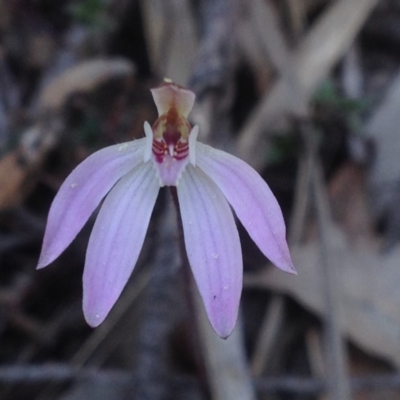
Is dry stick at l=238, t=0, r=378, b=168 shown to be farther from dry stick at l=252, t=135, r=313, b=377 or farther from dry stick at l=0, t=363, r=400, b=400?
dry stick at l=0, t=363, r=400, b=400

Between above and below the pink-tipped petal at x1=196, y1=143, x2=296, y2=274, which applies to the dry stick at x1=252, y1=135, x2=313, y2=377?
below

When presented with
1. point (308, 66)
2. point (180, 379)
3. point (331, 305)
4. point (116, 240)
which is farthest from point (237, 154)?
point (116, 240)

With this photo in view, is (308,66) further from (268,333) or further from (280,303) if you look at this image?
(268,333)

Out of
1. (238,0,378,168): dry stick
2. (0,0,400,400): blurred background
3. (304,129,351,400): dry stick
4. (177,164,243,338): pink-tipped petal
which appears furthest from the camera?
(238,0,378,168): dry stick

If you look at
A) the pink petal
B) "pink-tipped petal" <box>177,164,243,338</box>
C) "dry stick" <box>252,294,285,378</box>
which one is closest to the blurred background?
"dry stick" <box>252,294,285,378</box>

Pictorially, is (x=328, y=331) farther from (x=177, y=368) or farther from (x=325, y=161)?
(x=325, y=161)

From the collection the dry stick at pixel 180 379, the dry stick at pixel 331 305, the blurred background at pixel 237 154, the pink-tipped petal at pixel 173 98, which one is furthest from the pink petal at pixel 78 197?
the dry stick at pixel 331 305
